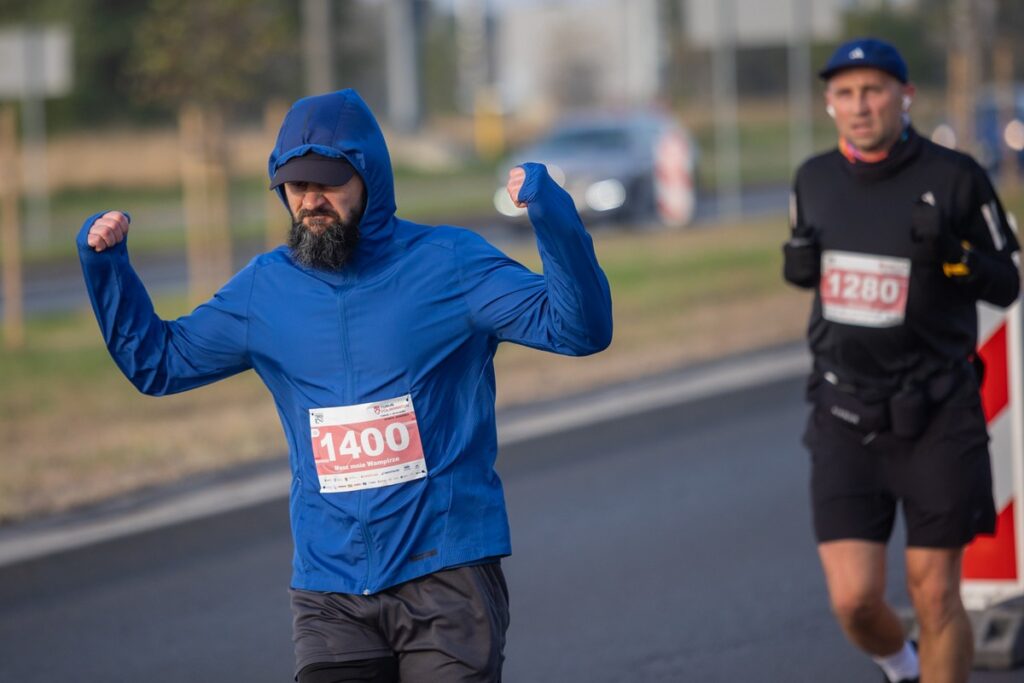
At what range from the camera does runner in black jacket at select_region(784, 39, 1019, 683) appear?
4.79 metres

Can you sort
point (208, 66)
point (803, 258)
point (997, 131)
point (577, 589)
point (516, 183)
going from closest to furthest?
point (516, 183), point (803, 258), point (577, 589), point (208, 66), point (997, 131)

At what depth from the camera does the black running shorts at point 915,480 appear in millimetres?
4777

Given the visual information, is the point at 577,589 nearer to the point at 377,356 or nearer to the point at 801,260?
the point at 801,260

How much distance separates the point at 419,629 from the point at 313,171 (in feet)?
3.36

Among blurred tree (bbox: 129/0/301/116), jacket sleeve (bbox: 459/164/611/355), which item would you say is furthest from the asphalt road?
blurred tree (bbox: 129/0/301/116)

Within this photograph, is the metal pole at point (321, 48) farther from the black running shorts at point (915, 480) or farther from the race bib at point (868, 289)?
the black running shorts at point (915, 480)

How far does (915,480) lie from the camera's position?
4.82 m

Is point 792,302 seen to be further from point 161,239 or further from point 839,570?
point 161,239

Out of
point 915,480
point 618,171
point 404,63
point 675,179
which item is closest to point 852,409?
point 915,480

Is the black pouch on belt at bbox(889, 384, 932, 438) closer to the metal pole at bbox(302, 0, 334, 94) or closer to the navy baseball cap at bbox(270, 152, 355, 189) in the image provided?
the navy baseball cap at bbox(270, 152, 355, 189)

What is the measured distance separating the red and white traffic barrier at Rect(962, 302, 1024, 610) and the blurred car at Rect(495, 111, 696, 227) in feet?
61.4

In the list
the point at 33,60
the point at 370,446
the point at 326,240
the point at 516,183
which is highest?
the point at 33,60

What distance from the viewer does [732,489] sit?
8930 millimetres

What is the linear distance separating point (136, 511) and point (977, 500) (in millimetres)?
5011
